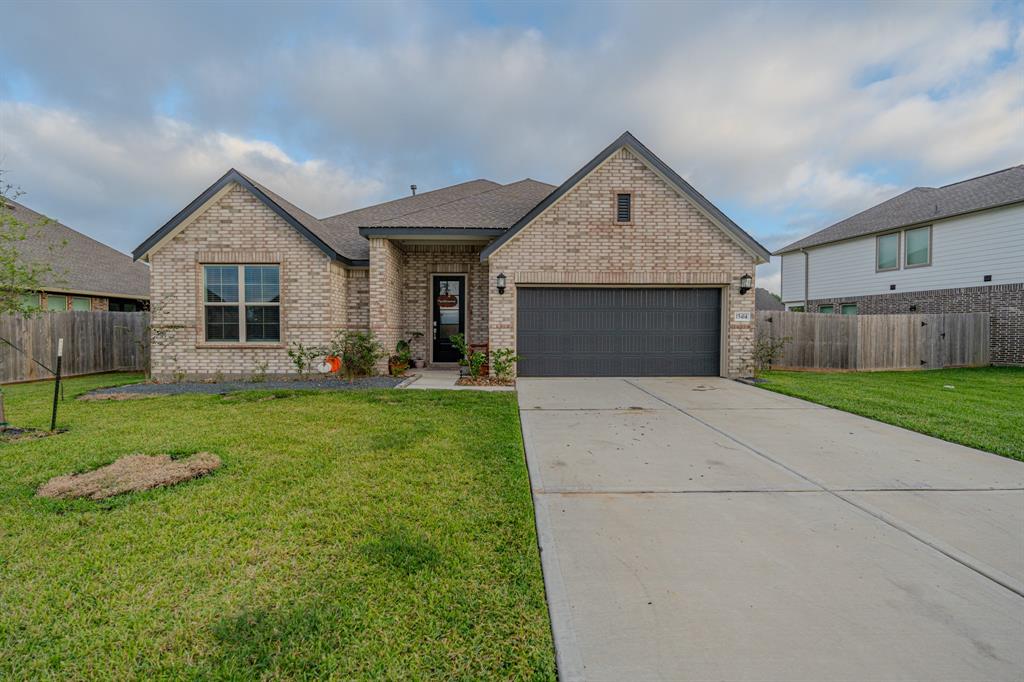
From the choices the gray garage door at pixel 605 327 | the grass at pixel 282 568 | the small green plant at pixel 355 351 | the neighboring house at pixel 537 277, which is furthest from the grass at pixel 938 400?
the small green plant at pixel 355 351

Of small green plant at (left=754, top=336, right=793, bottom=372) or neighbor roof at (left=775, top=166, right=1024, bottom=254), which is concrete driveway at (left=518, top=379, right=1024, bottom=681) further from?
neighbor roof at (left=775, top=166, right=1024, bottom=254)

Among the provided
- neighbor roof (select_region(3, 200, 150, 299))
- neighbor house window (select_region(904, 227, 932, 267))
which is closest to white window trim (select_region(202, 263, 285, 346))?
neighbor roof (select_region(3, 200, 150, 299))

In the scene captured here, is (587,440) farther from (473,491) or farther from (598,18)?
(598,18)

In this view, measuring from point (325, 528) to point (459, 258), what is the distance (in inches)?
374

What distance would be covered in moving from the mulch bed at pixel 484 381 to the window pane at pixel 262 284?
15.2 feet

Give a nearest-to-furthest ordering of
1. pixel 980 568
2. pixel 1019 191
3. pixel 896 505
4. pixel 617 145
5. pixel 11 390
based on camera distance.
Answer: pixel 980 568 < pixel 896 505 < pixel 11 390 < pixel 617 145 < pixel 1019 191

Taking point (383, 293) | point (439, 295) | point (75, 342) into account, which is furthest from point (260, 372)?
point (75, 342)

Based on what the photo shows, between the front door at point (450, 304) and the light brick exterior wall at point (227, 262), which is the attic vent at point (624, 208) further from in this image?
the light brick exterior wall at point (227, 262)

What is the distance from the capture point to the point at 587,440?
16.7 feet

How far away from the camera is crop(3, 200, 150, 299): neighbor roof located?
1423 centimetres

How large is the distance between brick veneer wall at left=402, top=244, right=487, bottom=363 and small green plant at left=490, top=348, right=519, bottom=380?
2.24 metres

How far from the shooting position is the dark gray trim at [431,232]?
32.6 ft

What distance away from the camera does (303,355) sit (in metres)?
9.78

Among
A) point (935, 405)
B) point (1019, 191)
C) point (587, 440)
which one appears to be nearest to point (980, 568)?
point (587, 440)
